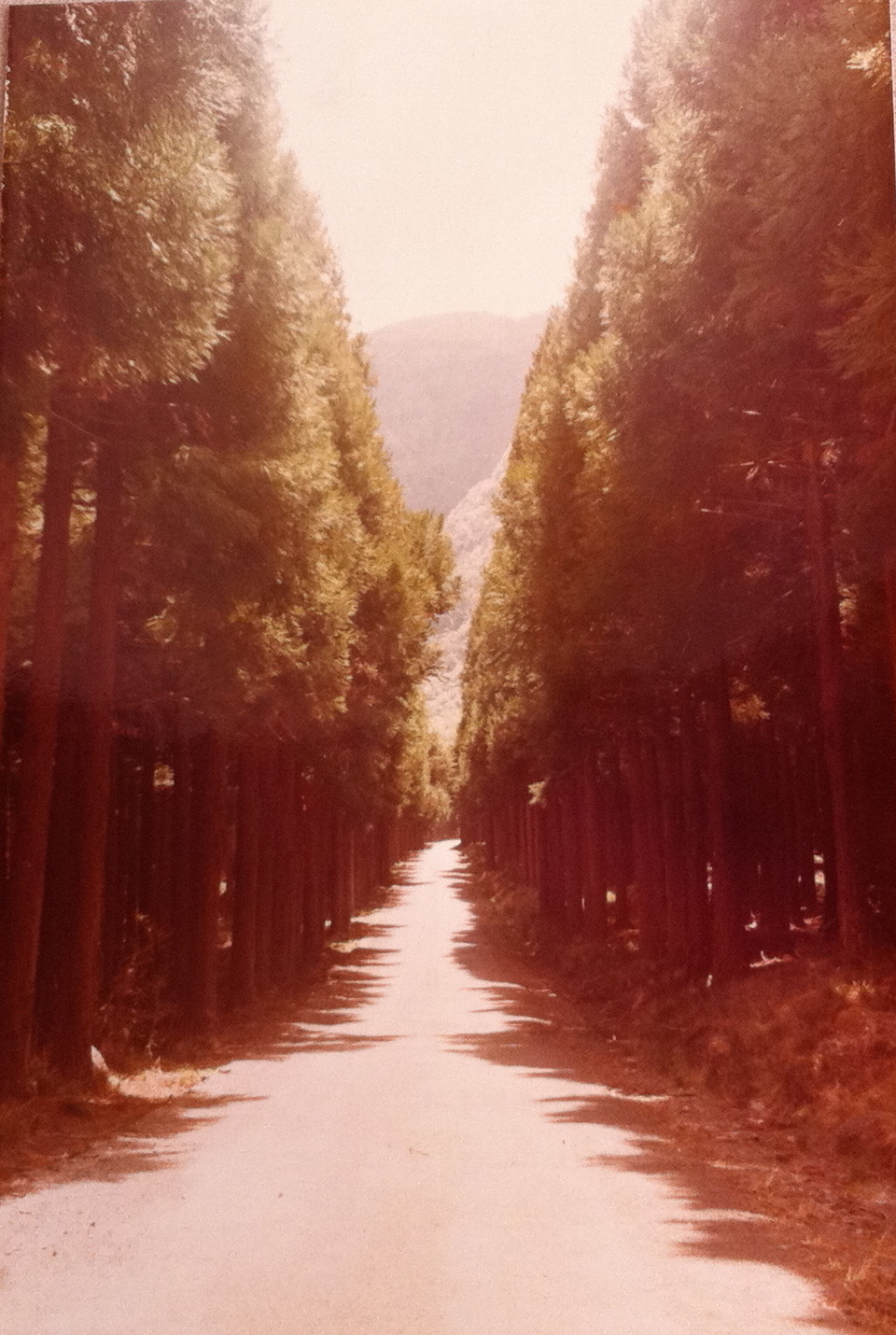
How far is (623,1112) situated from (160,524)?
7.58 meters

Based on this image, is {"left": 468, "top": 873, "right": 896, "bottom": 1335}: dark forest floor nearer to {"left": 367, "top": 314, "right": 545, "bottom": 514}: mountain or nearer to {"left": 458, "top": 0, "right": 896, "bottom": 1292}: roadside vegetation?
{"left": 458, "top": 0, "right": 896, "bottom": 1292}: roadside vegetation

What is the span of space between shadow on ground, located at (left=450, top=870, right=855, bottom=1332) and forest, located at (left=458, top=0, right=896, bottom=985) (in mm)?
2506

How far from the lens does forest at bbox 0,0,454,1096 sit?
816 centimetres

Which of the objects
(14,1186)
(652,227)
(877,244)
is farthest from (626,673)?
(14,1186)

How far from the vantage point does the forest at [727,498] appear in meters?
9.48

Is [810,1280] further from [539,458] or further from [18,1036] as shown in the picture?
[539,458]

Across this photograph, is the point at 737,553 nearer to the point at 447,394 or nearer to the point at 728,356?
the point at 728,356

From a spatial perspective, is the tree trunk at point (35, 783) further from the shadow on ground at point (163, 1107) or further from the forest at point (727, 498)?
the forest at point (727, 498)

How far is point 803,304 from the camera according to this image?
33.4 feet

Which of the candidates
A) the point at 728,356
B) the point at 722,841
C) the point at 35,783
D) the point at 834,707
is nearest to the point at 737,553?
the point at 834,707

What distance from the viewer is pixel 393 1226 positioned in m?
6.53

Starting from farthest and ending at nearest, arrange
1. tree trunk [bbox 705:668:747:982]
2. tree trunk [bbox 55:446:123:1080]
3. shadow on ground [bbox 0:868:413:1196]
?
tree trunk [bbox 705:668:747:982] → tree trunk [bbox 55:446:123:1080] → shadow on ground [bbox 0:868:413:1196]

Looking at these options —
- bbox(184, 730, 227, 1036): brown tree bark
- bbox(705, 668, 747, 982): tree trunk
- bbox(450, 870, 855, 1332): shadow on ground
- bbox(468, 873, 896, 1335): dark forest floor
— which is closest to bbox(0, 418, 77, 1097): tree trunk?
bbox(450, 870, 855, 1332): shadow on ground

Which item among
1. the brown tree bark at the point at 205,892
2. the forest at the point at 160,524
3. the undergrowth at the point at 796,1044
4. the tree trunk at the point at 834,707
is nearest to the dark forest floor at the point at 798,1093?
the undergrowth at the point at 796,1044
